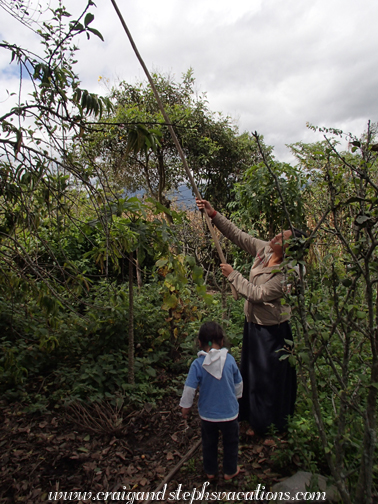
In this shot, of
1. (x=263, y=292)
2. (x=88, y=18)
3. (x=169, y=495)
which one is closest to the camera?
(x=88, y=18)

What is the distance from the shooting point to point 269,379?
2627 millimetres

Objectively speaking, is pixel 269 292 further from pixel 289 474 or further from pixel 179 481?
pixel 179 481

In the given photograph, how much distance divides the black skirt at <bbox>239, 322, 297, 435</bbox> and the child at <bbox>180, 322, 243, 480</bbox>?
435mm

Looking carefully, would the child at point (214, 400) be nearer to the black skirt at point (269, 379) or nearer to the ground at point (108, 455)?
the ground at point (108, 455)

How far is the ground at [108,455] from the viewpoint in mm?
2268

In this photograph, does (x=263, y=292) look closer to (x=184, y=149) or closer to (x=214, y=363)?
(x=214, y=363)

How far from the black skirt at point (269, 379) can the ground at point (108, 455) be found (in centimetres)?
19

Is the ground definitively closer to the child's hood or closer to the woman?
the woman

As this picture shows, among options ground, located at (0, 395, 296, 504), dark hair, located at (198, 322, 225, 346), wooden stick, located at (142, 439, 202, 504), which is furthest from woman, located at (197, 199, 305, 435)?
wooden stick, located at (142, 439, 202, 504)

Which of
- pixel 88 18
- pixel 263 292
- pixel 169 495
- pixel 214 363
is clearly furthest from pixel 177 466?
pixel 88 18

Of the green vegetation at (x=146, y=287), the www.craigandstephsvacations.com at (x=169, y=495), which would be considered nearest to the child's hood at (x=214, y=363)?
the green vegetation at (x=146, y=287)

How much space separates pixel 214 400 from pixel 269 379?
62 cm

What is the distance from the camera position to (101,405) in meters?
2.94

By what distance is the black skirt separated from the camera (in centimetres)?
262
